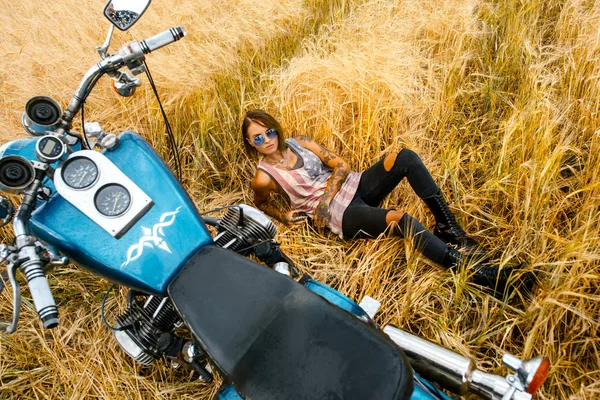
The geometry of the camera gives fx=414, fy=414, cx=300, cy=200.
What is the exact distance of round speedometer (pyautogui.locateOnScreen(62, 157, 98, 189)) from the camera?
141 centimetres

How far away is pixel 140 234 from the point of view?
1.36 m

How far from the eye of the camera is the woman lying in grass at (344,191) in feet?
6.36

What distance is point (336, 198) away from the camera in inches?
89.2

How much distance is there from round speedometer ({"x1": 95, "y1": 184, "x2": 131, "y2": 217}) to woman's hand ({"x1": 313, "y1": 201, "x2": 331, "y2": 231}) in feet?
Result: 3.65

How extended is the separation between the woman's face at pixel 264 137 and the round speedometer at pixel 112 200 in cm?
102

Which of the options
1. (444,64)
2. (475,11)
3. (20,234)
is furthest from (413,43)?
(20,234)

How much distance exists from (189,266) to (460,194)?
4.84 ft

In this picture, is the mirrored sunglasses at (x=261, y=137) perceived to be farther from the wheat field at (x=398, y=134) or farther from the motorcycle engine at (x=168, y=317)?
the motorcycle engine at (x=168, y=317)

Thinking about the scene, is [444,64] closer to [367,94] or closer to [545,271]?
[367,94]

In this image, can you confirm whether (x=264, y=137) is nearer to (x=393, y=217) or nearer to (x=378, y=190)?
(x=378, y=190)

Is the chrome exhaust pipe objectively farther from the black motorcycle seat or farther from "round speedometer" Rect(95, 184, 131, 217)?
"round speedometer" Rect(95, 184, 131, 217)

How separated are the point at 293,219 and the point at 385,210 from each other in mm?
531

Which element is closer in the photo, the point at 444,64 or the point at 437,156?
the point at 437,156

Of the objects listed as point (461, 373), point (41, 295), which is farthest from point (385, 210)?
point (41, 295)
